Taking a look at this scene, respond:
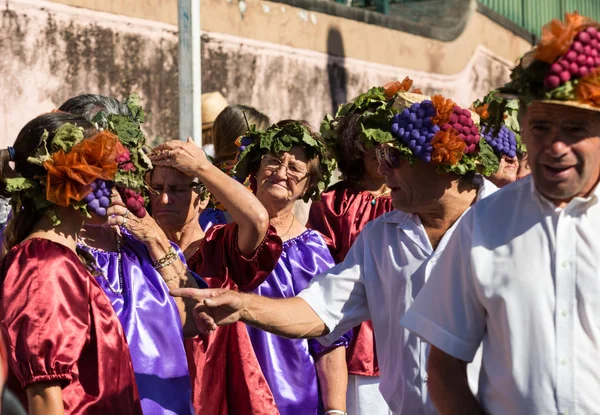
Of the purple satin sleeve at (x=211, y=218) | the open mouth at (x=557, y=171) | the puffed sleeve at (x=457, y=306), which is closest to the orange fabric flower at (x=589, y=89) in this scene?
the open mouth at (x=557, y=171)

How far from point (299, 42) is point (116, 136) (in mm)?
7830

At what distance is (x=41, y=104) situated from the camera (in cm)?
837

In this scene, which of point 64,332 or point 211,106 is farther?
point 211,106

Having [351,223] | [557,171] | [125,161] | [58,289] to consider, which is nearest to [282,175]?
[351,223]

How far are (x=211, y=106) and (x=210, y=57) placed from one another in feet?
3.42

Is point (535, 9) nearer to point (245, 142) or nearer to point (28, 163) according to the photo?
point (245, 142)

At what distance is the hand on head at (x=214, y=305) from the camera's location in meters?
Result: 3.75

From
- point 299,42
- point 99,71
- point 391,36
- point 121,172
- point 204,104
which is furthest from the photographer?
point 391,36

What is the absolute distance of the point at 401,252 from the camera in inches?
169

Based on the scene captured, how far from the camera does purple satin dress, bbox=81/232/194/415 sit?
14.0 ft

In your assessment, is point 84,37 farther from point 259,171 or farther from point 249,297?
point 249,297

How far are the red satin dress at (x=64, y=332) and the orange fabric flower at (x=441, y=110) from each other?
138 centimetres

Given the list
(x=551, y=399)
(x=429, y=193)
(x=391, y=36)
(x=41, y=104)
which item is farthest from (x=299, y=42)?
(x=551, y=399)

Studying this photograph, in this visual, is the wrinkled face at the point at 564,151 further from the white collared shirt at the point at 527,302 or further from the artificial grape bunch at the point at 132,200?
the artificial grape bunch at the point at 132,200
